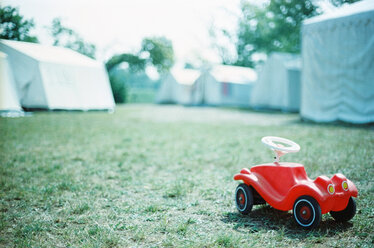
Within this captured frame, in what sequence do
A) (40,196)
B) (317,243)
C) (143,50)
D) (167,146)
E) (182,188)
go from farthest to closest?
(143,50) → (167,146) → (182,188) → (40,196) → (317,243)

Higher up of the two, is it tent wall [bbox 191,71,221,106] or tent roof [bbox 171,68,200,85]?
tent roof [bbox 171,68,200,85]

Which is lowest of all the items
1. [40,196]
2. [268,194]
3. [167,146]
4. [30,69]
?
[167,146]

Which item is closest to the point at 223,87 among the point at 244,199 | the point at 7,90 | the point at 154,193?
the point at 7,90

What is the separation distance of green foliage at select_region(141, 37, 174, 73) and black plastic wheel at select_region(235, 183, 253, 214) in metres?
→ 29.5

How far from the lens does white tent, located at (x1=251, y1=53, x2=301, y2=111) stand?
17.5 m

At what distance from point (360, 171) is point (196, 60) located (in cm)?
3427

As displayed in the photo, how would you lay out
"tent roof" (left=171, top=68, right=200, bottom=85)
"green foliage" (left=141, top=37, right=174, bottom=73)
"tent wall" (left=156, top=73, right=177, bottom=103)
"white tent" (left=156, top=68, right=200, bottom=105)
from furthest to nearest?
1. "green foliage" (left=141, top=37, right=174, bottom=73)
2. "tent wall" (left=156, top=73, right=177, bottom=103)
3. "tent roof" (left=171, top=68, right=200, bottom=85)
4. "white tent" (left=156, top=68, right=200, bottom=105)

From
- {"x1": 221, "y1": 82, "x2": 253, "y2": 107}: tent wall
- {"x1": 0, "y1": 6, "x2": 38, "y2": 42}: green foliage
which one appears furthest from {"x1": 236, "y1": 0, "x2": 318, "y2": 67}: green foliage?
{"x1": 0, "y1": 6, "x2": 38, "y2": 42}: green foliage

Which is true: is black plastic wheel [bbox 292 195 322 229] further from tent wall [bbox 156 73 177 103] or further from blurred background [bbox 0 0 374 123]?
tent wall [bbox 156 73 177 103]

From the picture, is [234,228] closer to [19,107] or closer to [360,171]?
[360,171]

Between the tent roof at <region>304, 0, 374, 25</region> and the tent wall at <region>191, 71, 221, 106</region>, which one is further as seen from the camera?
the tent wall at <region>191, 71, 221, 106</region>

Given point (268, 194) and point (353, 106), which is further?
point (353, 106)

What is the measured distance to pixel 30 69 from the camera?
13539 mm

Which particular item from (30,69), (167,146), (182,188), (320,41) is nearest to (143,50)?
(30,69)
